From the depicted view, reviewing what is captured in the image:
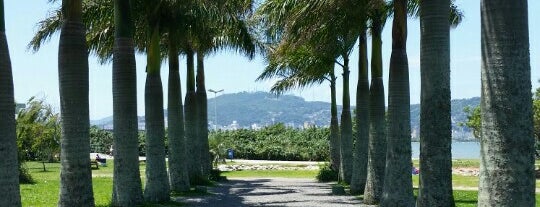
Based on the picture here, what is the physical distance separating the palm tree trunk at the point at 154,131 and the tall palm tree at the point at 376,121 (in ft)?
16.0

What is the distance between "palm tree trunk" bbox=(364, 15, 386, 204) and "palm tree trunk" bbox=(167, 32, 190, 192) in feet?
18.6

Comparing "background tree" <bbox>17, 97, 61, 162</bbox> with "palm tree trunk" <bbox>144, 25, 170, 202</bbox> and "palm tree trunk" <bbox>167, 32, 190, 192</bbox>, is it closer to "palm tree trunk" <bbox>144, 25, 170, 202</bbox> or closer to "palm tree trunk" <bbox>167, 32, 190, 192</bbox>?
"palm tree trunk" <bbox>167, 32, 190, 192</bbox>

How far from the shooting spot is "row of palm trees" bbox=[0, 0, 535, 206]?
5.39 metres

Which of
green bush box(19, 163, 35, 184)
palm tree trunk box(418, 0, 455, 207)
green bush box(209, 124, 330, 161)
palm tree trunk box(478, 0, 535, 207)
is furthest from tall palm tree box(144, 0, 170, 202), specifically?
green bush box(209, 124, 330, 161)

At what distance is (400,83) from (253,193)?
8649 millimetres

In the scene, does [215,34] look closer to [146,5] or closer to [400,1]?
[146,5]

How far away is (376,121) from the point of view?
51.9 ft

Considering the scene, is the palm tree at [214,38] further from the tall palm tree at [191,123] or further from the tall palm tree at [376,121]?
the tall palm tree at [376,121]

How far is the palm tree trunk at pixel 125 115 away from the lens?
42.6ft

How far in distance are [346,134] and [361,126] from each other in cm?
427

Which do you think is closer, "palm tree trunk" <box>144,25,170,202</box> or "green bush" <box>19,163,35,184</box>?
"palm tree trunk" <box>144,25,170,202</box>

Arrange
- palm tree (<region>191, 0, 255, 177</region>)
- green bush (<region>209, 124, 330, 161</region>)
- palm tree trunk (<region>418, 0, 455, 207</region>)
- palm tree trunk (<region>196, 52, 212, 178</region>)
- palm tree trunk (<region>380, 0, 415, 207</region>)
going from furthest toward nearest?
green bush (<region>209, 124, 330, 161</region>)
palm tree trunk (<region>196, 52, 212, 178</region>)
palm tree (<region>191, 0, 255, 177</region>)
palm tree trunk (<region>380, 0, 415, 207</region>)
palm tree trunk (<region>418, 0, 455, 207</region>)

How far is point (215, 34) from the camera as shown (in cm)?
1984

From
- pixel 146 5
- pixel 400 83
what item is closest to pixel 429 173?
pixel 400 83
